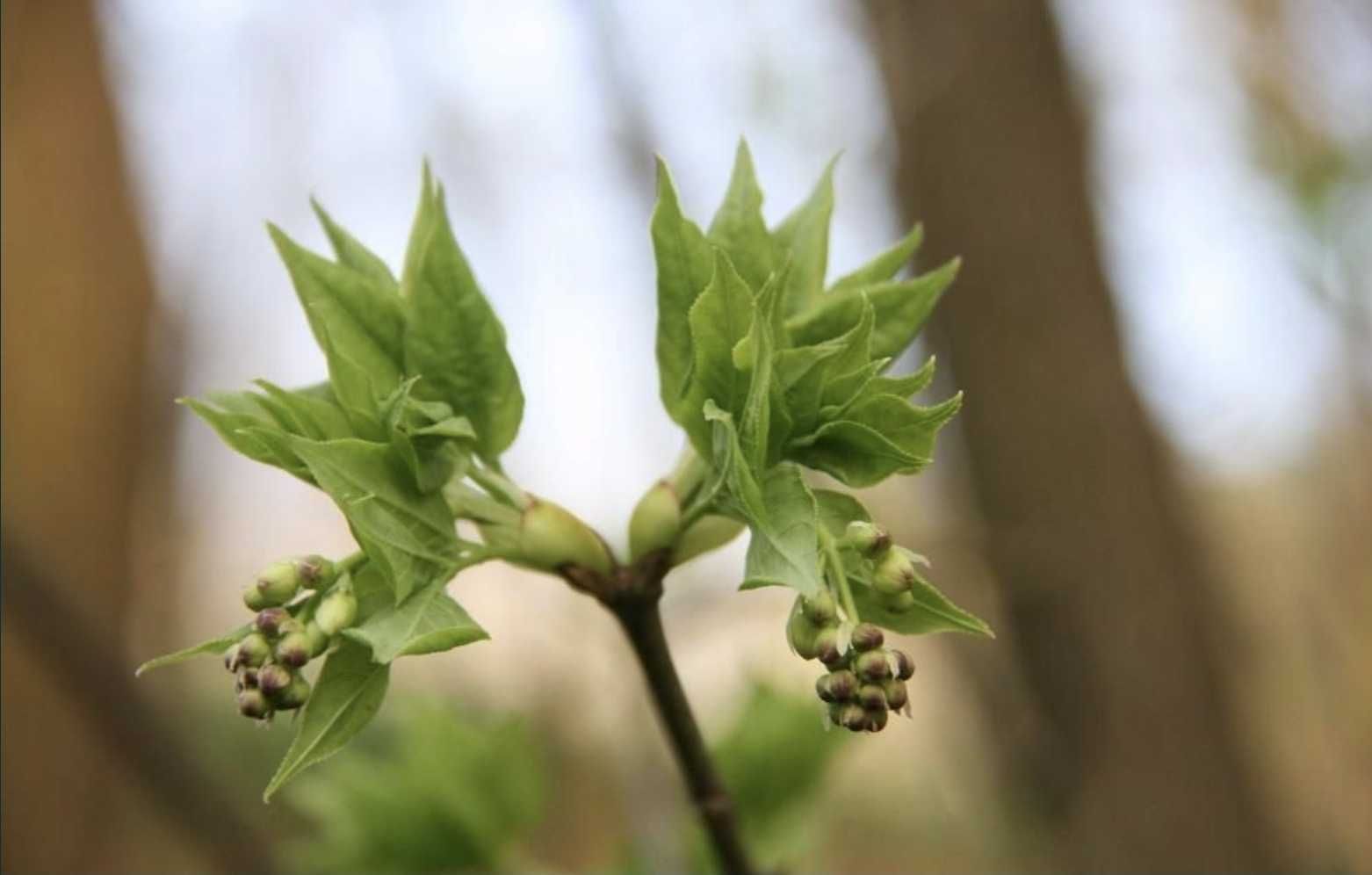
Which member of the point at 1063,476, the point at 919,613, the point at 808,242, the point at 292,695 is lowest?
the point at 1063,476

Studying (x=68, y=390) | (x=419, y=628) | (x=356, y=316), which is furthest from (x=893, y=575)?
(x=68, y=390)

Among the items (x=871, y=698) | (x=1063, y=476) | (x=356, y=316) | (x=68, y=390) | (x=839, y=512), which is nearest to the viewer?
(x=871, y=698)

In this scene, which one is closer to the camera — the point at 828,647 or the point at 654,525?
the point at 828,647

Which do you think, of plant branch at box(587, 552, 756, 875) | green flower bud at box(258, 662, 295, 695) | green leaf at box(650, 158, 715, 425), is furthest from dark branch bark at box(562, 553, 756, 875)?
green flower bud at box(258, 662, 295, 695)

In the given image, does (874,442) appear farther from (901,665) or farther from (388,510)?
(388,510)

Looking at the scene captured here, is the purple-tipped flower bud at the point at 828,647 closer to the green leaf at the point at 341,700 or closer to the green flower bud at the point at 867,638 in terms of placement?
the green flower bud at the point at 867,638

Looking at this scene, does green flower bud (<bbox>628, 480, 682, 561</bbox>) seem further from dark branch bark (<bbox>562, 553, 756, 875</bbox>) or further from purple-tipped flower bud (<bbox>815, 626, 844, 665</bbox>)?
purple-tipped flower bud (<bbox>815, 626, 844, 665</bbox>)

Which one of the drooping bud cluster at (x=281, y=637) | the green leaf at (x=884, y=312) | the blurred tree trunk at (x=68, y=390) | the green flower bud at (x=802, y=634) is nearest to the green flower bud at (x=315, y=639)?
the drooping bud cluster at (x=281, y=637)
